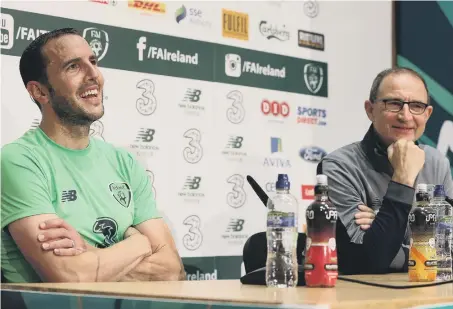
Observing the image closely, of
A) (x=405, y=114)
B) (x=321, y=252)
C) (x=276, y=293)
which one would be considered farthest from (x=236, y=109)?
(x=276, y=293)

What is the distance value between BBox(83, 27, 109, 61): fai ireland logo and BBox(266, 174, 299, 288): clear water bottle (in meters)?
1.84

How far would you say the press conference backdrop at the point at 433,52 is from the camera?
5242mm

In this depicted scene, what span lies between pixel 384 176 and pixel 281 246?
1113 mm

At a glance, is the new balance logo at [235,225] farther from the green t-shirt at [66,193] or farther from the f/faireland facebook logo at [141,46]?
the green t-shirt at [66,193]

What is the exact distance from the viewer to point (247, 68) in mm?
4441

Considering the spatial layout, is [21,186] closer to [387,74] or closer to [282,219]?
[282,219]

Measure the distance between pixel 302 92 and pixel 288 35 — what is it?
0.35 m

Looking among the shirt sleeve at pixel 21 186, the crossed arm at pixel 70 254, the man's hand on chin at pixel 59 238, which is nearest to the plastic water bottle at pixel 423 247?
the crossed arm at pixel 70 254

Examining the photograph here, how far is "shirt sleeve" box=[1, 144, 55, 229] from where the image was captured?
9.17 ft

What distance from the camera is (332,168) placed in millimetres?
3098

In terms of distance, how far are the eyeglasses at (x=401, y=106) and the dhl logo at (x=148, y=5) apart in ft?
4.59

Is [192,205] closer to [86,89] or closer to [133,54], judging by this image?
[133,54]

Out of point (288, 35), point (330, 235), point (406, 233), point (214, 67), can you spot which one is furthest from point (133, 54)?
point (330, 235)

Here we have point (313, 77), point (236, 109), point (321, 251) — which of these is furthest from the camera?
point (313, 77)
